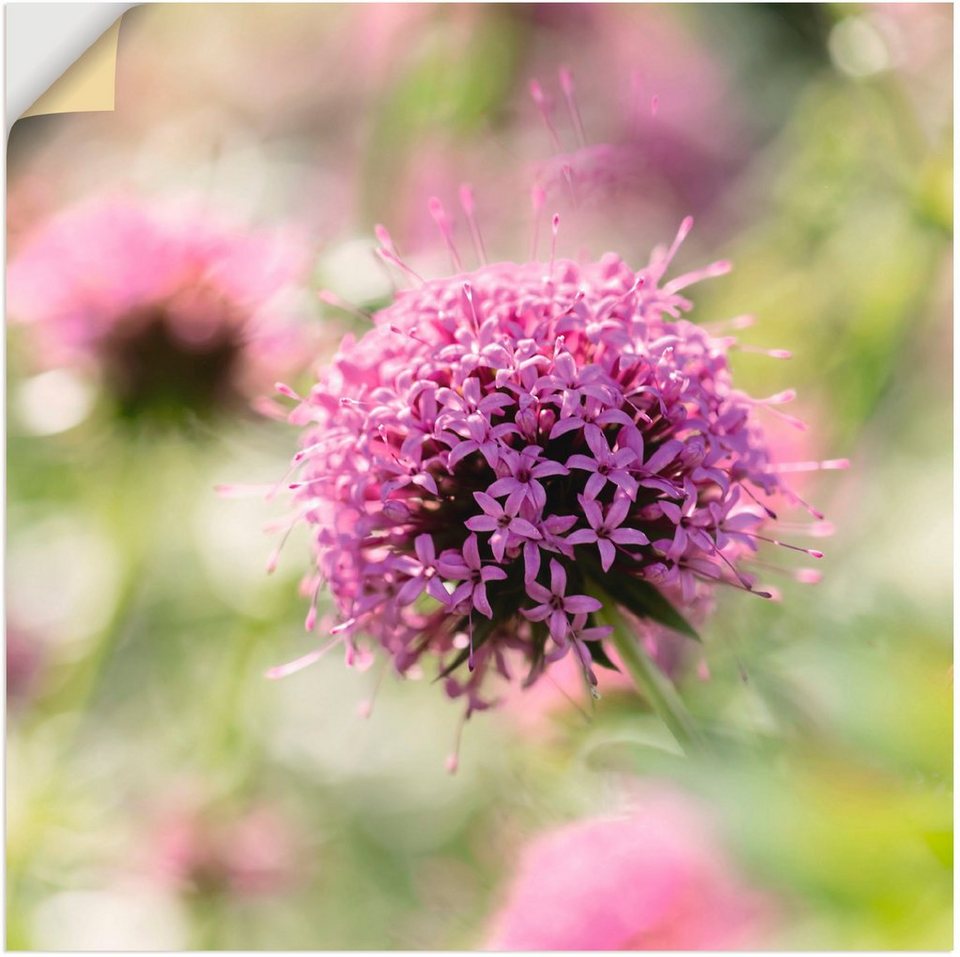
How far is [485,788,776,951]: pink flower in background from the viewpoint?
857mm

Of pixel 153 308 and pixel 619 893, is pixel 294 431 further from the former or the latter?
pixel 619 893

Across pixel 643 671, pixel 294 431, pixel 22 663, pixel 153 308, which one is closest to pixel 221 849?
pixel 22 663

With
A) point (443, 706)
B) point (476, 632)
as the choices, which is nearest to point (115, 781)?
point (443, 706)

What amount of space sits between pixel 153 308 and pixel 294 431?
0.25 meters

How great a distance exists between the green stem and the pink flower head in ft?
0.04

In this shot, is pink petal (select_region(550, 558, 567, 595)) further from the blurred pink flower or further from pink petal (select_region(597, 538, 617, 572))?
the blurred pink flower

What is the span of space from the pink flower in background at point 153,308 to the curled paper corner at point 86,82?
0.62 feet

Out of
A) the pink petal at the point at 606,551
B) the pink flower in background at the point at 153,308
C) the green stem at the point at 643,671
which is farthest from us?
the pink flower in background at the point at 153,308

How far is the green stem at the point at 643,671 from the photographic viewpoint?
0.87 m

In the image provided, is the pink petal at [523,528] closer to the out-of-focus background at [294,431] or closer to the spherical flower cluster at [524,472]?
the spherical flower cluster at [524,472]

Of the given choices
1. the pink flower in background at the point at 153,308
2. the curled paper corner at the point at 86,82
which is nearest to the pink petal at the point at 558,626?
the pink flower in background at the point at 153,308

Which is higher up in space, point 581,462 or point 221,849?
point 581,462

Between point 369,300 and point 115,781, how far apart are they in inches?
29.1

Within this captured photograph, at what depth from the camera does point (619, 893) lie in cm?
104
